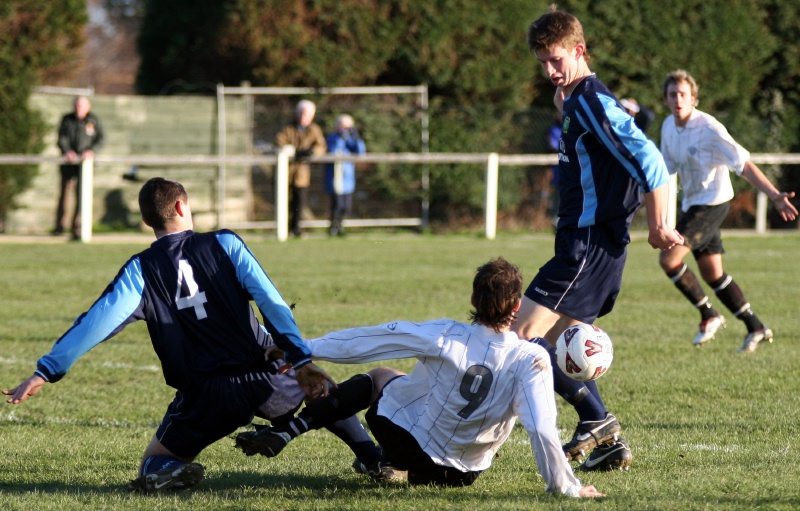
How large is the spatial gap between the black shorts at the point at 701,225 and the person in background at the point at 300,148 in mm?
8995

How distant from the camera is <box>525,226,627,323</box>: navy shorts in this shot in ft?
16.8

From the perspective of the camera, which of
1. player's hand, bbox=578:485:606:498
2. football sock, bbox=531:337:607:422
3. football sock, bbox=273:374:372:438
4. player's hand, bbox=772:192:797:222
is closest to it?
player's hand, bbox=578:485:606:498

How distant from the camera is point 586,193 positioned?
517 cm

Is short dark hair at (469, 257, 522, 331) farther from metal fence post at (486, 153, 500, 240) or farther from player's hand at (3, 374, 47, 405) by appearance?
metal fence post at (486, 153, 500, 240)

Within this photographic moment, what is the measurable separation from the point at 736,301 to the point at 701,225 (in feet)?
2.01

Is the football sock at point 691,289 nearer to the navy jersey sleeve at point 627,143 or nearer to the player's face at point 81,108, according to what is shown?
the navy jersey sleeve at point 627,143

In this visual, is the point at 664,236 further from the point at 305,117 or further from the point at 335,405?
the point at 305,117

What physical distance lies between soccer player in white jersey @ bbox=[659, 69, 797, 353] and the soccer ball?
3.79 m

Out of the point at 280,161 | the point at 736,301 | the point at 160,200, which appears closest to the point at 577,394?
the point at 160,200

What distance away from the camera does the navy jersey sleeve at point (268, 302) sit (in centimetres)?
439

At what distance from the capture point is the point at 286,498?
4418 mm

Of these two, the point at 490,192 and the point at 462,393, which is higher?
the point at 490,192

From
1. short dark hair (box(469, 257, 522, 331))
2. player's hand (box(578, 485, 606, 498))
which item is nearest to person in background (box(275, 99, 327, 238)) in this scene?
short dark hair (box(469, 257, 522, 331))

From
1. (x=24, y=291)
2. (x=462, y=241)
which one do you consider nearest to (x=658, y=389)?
(x=24, y=291)
